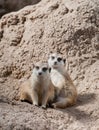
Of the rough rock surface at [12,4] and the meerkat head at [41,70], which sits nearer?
the meerkat head at [41,70]

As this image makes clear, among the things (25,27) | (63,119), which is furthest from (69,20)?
(63,119)

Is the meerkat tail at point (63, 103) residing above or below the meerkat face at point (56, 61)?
below

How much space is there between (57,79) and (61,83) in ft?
0.50

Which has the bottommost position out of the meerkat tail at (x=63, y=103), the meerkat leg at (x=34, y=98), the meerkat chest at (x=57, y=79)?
the meerkat tail at (x=63, y=103)

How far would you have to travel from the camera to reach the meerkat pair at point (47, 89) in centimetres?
683

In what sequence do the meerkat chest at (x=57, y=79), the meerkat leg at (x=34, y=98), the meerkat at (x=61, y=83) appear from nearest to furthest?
the meerkat leg at (x=34, y=98), the meerkat at (x=61, y=83), the meerkat chest at (x=57, y=79)

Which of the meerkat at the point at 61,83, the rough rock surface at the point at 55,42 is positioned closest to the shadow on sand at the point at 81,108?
the rough rock surface at the point at 55,42

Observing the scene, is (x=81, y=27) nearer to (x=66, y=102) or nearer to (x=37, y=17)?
(x=37, y=17)

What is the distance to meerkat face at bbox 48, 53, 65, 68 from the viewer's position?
24.5ft

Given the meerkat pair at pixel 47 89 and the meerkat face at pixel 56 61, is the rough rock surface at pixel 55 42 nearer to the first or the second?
the meerkat pair at pixel 47 89

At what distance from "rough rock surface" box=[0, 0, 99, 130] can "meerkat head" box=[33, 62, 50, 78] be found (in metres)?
0.64

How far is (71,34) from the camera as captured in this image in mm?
8141

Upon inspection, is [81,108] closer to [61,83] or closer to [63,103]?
[63,103]

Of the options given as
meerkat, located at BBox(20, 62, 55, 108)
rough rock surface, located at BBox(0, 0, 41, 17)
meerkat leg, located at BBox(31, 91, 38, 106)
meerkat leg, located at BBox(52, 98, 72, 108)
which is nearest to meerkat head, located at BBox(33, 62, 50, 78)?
meerkat, located at BBox(20, 62, 55, 108)
